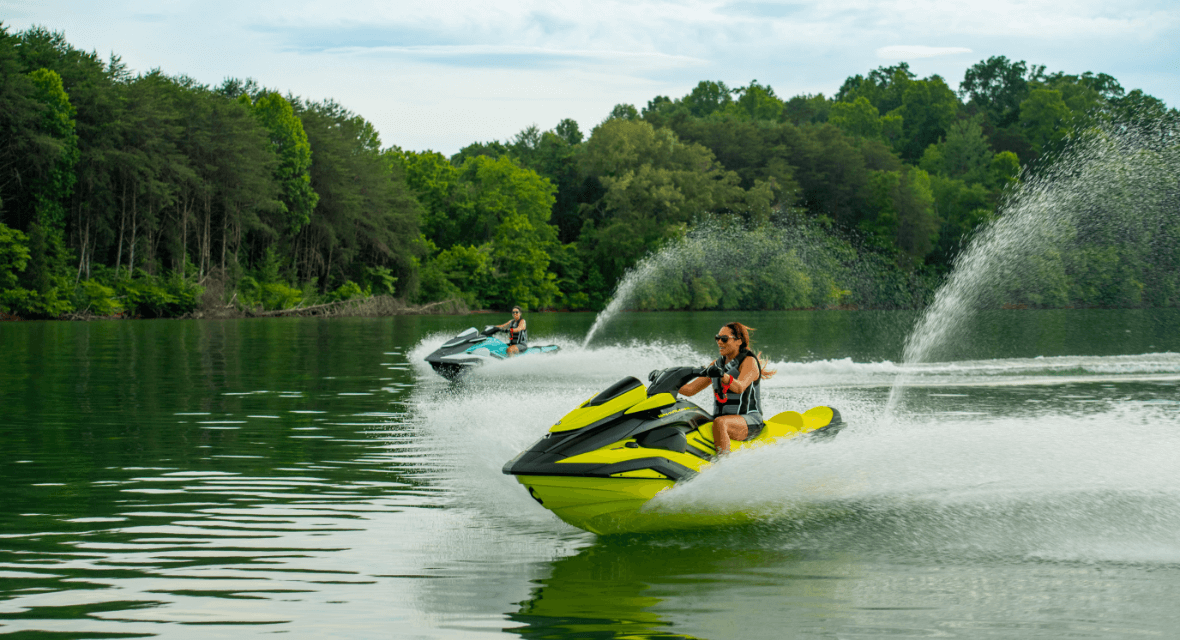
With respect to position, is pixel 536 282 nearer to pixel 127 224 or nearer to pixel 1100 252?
pixel 127 224

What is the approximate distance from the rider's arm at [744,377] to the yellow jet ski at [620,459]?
317 millimetres

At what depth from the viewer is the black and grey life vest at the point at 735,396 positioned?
696cm

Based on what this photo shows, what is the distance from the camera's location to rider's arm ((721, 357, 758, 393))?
22.6 feet

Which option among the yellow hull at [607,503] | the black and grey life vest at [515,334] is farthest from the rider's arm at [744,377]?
the black and grey life vest at [515,334]

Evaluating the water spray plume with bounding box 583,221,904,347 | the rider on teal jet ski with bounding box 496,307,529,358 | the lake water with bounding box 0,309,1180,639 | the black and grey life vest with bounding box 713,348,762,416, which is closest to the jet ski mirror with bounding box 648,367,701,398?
the black and grey life vest with bounding box 713,348,762,416

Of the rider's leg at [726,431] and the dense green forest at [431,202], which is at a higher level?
the dense green forest at [431,202]

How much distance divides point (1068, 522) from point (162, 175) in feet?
187

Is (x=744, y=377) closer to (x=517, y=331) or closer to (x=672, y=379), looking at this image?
(x=672, y=379)

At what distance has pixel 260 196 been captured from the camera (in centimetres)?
6059

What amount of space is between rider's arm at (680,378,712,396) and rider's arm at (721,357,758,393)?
5.1 inches

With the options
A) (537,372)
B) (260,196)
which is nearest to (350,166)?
(260,196)

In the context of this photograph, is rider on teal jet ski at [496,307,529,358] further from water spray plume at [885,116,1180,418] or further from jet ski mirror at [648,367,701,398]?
jet ski mirror at [648,367,701,398]

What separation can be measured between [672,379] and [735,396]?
475mm

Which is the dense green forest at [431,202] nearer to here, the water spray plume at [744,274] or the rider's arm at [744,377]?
the water spray plume at [744,274]
